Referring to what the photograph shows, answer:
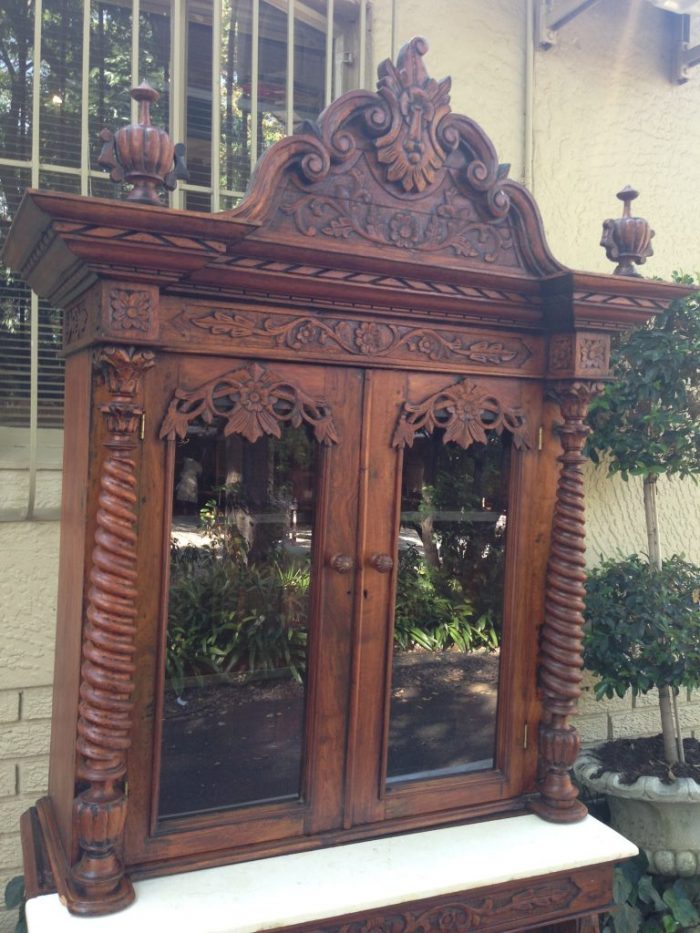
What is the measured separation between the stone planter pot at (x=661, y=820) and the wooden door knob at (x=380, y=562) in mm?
1260

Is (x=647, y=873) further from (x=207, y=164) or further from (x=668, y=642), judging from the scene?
(x=207, y=164)

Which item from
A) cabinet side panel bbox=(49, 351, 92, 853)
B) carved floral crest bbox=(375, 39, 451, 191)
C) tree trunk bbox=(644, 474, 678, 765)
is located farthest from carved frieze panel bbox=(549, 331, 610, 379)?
cabinet side panel bbox=(49, 351, 92, 853)

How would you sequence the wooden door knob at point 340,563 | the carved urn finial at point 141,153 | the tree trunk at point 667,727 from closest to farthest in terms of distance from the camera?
the carved urn finial at point 141,153, the wooden door knob at point 340,563, the tree trunk at point 667,727

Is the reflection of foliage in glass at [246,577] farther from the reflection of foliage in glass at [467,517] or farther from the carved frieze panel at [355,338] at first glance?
the reflection of foliage in glass at [467,517]

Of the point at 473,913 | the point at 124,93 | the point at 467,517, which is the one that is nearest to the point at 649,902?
the point at 473,913

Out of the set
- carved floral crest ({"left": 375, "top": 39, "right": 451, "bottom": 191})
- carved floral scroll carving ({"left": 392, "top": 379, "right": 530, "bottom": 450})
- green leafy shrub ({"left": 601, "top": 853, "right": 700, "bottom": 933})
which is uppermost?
carved floral crest ({"left": 375, "top": 39, "right": 451, "bottom": 191})

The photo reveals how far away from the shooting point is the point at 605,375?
72.6 inches

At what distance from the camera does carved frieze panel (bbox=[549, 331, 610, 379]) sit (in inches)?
70.7

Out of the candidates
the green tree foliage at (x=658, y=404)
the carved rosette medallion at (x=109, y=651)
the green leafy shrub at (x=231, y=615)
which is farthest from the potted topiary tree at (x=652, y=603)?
the carved rosette medallion at (x=109, y=651)

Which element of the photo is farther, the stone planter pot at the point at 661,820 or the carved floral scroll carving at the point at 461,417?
the stone planter pot at the point at 661,820

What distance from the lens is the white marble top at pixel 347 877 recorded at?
1421 mm

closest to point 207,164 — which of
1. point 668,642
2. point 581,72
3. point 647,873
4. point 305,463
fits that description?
point 305,463

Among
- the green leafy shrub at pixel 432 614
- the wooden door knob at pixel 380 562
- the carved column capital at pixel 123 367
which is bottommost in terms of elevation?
the green leafy shrub at pixel 432 614

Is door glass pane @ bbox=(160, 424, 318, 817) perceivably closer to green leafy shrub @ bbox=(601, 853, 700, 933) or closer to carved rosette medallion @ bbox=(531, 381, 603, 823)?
carved rosette medallion @ bbox=(531, 381, 603, 823)
